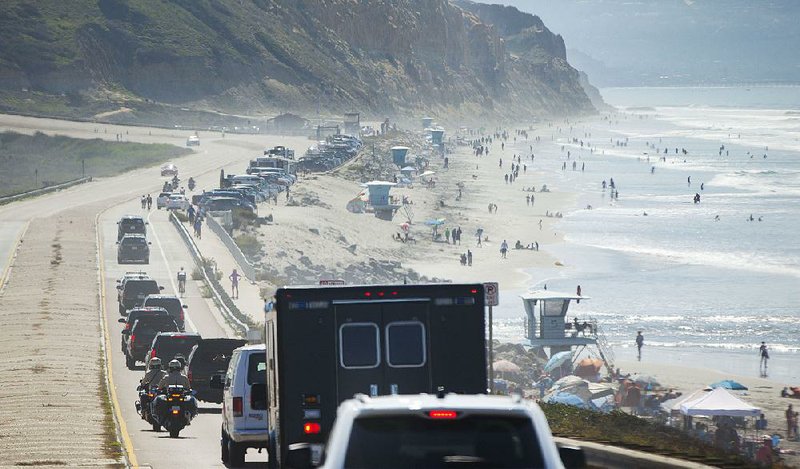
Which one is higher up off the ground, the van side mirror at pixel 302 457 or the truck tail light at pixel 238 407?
the van side mirror at pixel 302 457

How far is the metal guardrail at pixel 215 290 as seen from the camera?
143ft

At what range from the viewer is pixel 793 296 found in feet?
201

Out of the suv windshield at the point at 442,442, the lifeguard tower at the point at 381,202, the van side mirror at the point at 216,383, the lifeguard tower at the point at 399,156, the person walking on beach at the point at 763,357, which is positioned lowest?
the person walking on beach at the point at 763,357

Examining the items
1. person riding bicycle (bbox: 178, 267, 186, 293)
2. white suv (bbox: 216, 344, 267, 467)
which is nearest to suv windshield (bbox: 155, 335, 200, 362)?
white suv (bbox: 216, 344, 267, 467)

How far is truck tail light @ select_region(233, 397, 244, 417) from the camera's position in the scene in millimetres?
19312

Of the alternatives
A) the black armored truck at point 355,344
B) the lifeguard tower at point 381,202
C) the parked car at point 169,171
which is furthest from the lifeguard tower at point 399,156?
the black armored truck at point 355,344

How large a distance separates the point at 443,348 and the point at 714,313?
44257 mm

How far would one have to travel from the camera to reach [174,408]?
23.7 m

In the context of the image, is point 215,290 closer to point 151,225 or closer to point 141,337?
point 141,337

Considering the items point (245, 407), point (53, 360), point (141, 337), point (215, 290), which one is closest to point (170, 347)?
point (53, 360)

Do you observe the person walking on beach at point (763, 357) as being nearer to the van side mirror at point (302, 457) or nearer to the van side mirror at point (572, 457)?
the van side mirror at point (572, 457)

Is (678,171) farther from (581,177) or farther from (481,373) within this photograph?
(481,373)

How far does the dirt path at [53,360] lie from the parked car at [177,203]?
45.8 feet

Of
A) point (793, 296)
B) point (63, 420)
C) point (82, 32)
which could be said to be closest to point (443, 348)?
point (63, 420)
